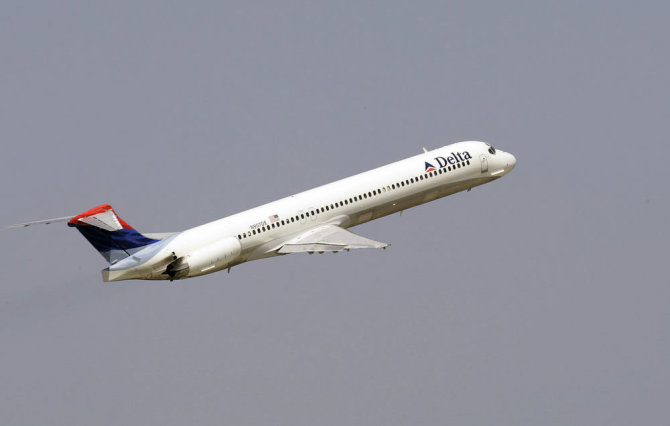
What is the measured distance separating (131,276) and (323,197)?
12661mm

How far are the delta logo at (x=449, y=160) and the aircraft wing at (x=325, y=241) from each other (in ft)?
27.6

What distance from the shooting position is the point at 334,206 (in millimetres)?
77312

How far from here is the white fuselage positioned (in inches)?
2867

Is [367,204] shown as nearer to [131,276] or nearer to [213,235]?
[213,235]

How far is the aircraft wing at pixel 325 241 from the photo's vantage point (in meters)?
73.6

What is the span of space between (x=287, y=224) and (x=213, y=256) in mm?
5422

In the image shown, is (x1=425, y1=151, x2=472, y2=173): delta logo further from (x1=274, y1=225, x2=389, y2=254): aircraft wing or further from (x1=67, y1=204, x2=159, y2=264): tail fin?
(x1=67, y1=204, x2=159, y2=264): tail fin

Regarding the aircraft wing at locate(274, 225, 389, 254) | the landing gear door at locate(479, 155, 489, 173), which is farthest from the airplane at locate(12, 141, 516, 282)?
the landing gear door at locate(479, 155, 489, 173)

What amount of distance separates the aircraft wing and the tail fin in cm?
871

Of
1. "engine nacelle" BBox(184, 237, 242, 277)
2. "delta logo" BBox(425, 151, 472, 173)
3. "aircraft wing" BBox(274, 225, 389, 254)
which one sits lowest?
"engine nacelle" BBox(184, 237, 242, 277)

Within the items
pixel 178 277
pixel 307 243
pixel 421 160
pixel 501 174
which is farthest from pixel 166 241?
pixel 501 174

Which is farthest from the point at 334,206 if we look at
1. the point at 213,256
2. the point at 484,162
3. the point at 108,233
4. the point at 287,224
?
the point at 108,233

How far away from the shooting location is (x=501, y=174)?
86188 mm

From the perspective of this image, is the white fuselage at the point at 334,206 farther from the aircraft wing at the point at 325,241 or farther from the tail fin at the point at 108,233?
the tail fin at the point at 108,233
